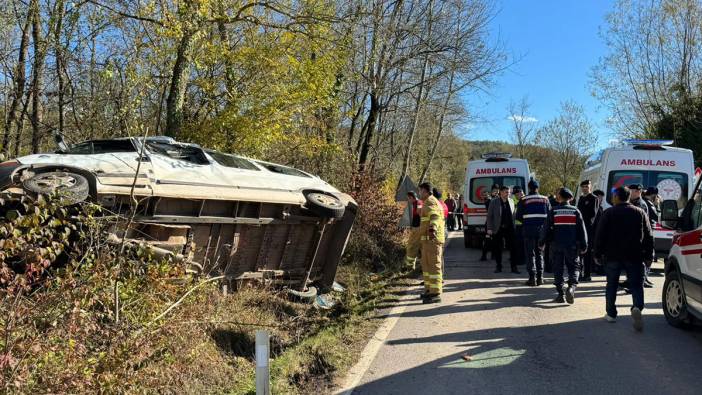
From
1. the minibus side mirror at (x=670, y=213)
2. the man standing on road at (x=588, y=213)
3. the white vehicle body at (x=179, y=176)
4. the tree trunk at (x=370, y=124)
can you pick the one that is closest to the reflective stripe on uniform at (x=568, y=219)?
the minibus side mirror at (x=670, y=213)

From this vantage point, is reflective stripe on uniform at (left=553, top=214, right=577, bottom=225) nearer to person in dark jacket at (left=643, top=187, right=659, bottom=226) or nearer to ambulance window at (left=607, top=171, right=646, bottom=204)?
person in dark jacket at (left=643, top=187, right=659, bottom=226)

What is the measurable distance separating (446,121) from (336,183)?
15.1 meters

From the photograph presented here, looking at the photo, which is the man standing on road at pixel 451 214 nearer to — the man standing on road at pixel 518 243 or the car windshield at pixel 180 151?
the man standing on road at pixel 518 243

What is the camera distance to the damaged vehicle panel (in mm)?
5164

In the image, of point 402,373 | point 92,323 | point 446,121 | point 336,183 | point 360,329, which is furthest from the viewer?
point 446,121

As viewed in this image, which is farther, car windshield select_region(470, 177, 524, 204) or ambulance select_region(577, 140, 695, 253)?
car windshield select_region(470, 177, 524, 204)

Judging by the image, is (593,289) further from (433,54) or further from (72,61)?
(72,61)

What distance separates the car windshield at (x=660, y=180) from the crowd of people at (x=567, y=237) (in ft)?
1.38

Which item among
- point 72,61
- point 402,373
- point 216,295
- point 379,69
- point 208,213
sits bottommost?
point 402,373

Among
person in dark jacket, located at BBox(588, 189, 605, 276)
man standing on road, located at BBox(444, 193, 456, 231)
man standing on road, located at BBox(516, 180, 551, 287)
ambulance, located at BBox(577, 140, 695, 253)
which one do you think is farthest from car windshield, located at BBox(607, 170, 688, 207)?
man standing on road, located at BBox(444, 193, 456, 231)

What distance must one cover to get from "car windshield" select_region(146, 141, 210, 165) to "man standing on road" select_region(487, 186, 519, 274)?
6442 mm

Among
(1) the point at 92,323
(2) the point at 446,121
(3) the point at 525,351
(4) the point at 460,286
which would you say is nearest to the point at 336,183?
(4) the point at 460,286

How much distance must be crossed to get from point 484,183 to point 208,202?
10.9 meters

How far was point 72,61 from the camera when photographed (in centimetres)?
1088
